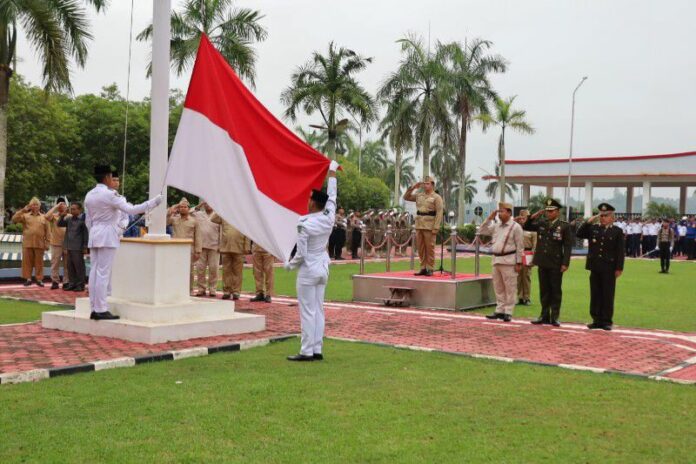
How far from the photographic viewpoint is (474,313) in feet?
43.0

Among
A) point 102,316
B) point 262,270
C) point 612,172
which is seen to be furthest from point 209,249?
point 612,172

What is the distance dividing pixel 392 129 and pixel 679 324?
28443 millimetres

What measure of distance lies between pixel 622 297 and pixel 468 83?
81.4 feet

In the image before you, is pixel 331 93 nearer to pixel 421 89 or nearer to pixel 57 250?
pixel 421 89

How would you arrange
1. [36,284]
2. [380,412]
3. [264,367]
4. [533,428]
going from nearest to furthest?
[533,428] < [380,412] < [264,367] < [36,284]

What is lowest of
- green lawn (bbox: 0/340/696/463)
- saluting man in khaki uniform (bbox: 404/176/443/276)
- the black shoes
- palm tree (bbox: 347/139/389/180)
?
green lawn (bbox: 0/340/696/463)

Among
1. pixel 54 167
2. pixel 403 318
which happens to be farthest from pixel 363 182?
pixel 403 318

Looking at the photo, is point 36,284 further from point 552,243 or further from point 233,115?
point 552,243

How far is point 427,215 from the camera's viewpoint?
1394cm

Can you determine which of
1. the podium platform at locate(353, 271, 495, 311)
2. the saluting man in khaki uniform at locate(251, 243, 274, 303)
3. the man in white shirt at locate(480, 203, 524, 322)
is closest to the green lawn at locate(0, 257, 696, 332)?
the podium platform at locate(353, 271, 495, 311)

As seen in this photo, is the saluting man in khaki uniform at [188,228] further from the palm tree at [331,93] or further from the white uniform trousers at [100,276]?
the palm tree at [331,93]

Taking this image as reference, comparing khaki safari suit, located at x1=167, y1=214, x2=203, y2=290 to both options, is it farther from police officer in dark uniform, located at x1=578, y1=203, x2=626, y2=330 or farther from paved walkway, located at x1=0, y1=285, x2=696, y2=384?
police officer in dark uniform, located at x1=578, y1=203, x2=626, y2=330

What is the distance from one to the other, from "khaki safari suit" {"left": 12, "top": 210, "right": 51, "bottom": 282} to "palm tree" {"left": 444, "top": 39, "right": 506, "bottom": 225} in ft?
86.5

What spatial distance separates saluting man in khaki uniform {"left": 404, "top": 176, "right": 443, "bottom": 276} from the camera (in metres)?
13.9
